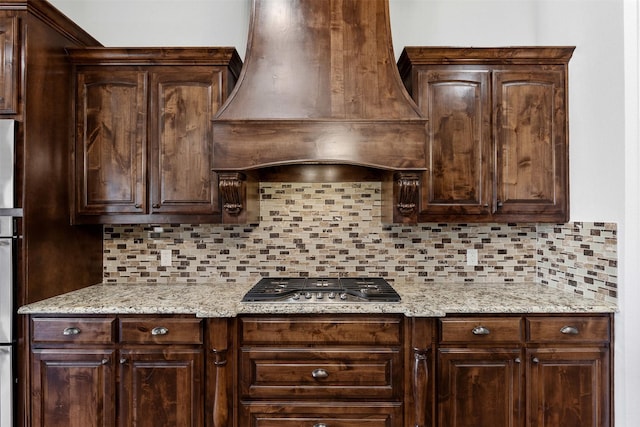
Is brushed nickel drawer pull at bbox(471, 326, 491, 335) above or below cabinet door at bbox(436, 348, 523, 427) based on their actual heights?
above

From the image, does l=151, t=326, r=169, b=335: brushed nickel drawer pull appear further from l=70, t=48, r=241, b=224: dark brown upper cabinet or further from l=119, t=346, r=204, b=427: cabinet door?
l=70, t=48, r=241, b=224: dark brown upper cabinet

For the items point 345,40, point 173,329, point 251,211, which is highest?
point 345,40

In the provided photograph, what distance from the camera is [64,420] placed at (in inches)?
75.2

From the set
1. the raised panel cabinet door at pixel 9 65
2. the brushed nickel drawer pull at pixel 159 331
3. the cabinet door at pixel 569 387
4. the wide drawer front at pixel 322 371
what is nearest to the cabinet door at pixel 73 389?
the brushed nickel drawer pull at pixel 159 331

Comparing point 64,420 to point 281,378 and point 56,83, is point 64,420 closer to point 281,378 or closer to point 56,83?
point 281,378

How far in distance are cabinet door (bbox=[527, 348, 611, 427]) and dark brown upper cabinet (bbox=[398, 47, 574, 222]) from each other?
801 mm

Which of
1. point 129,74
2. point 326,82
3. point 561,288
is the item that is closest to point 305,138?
point 326,82

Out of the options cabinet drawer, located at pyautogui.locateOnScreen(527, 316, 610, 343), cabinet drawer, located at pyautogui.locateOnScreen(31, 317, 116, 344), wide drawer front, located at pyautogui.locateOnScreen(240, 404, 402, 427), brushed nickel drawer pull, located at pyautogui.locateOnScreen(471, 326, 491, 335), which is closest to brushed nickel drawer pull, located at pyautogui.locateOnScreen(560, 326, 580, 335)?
cabinet drawer, located at pyautogui.locateOnScreen(527, 316, 610, 343)

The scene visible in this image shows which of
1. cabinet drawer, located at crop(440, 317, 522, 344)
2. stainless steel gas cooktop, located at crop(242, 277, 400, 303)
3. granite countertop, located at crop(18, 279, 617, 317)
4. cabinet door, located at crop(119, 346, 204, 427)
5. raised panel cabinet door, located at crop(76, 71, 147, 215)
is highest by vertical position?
raised panel cabinet door, located at crop(76, 71, 147, 215)

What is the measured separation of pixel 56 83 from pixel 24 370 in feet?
5.20

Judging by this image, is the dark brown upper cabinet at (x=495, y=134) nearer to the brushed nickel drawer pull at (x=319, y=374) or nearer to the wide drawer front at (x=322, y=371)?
the wide drawer front at (x=322, y=371)

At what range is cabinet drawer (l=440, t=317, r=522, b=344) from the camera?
1913 mm

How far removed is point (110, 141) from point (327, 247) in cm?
154

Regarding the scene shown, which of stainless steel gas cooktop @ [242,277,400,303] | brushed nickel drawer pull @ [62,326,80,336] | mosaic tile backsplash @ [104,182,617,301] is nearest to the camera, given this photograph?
brushed nickel drawer pull @ [62,326,80,336]
